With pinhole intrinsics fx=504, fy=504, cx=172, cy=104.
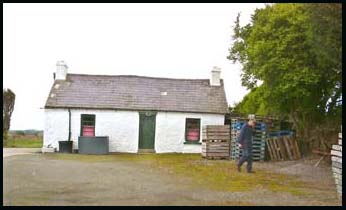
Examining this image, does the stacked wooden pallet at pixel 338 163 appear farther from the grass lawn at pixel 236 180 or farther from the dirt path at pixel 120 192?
the grass lawn at pixel 236 180

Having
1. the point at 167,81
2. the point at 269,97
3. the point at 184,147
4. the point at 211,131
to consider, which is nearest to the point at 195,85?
the point at 167,81

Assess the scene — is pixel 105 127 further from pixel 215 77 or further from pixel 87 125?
pixel 215 77

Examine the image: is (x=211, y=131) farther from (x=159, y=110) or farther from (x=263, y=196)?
(x=263, y=196)

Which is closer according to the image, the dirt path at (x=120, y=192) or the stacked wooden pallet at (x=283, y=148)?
the dirt path at (x=120, y=192)

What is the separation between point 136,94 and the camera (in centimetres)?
3066

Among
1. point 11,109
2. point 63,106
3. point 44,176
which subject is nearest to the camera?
point 44,176

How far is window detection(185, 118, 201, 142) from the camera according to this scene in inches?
1169

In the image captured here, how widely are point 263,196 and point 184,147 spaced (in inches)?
710

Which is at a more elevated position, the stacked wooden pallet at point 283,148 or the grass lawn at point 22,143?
the stacked wooden pallet at point 283,148

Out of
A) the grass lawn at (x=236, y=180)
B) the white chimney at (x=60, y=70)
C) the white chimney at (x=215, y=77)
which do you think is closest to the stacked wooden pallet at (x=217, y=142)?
the grass lawn at (x=236, y=180)

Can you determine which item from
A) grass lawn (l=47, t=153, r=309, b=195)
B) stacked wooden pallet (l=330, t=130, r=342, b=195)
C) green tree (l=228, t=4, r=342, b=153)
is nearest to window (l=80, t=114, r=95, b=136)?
green tree (l=228, t=4, r=342, b=153)

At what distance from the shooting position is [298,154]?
22.5 meters

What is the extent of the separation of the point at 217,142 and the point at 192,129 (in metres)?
5.68

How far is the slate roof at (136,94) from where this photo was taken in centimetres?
2952
